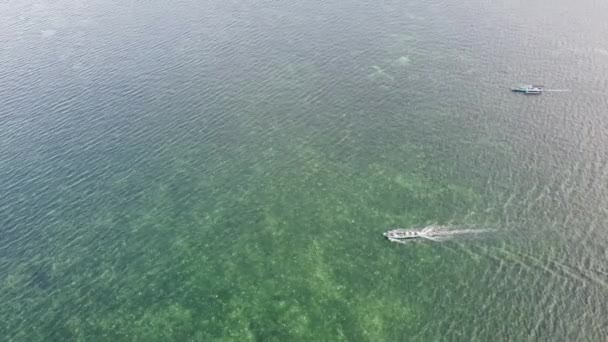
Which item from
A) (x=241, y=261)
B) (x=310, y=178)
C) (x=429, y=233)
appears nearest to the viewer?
(x=241, y=261)

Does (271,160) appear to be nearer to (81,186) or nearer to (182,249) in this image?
(182,249)

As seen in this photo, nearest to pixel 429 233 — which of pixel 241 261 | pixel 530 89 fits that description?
pixel 241 261

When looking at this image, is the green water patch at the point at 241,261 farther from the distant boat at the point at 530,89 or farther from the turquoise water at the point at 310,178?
the distant boat at the point at 530,89

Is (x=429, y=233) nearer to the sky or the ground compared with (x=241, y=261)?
nearer to the ground

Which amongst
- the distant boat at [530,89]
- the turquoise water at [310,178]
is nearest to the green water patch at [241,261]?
the turquoise water at [310,178]

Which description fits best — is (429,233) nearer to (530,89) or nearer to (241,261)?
(241,261)

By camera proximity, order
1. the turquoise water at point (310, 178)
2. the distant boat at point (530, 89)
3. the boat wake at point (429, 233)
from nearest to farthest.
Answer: the turquoise water at point (310, 178) → the boat wake at point (429, 233) → the distant boat at point (530, 89)
